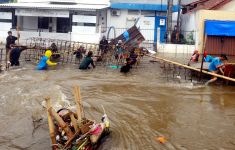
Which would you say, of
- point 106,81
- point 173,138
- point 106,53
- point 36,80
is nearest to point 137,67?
point 106,53

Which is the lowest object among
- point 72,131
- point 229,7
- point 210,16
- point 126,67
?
point 72,131

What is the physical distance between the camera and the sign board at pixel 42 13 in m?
26.9

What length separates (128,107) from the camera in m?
11.6

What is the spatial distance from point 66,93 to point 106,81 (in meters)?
2.73

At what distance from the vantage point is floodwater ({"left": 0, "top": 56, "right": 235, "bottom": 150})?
8844mm

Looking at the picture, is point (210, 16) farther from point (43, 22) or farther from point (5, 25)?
point (5, 25)

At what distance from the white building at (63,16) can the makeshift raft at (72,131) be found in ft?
60.9

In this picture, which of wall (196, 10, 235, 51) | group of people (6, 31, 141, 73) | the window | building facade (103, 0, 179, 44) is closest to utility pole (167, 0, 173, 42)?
building facade (103, 0, 179, 44)

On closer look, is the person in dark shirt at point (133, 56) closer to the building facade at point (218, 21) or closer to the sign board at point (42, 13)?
the building facade at point (218, 21)

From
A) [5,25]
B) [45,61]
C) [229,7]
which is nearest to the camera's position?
[45,61]

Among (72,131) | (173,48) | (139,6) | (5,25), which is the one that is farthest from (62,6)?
(72,131)

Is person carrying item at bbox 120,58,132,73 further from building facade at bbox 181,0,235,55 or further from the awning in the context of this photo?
the awning

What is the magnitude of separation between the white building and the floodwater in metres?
9.21

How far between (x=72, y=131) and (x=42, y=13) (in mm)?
20589
